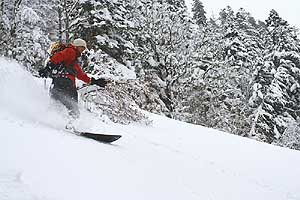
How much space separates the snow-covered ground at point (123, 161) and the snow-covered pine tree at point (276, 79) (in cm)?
2014

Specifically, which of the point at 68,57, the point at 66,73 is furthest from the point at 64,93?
the point at 68,57

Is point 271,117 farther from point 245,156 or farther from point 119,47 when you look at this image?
point 245,156

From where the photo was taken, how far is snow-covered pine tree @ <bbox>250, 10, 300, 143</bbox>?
29933 mm

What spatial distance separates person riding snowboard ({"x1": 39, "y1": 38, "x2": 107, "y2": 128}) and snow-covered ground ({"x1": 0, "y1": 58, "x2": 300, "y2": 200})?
0.97 ft

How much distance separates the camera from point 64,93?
25.3 feet

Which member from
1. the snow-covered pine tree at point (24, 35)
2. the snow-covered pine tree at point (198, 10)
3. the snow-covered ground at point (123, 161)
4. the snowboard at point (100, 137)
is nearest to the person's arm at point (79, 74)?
the snow-covered ground at point (123, 161)

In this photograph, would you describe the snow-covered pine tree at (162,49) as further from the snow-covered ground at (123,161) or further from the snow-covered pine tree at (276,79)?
the snow-covered ground at (123,161)

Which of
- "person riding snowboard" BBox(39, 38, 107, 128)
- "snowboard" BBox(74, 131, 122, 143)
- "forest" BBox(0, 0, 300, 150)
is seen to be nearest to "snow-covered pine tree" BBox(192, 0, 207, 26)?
"forest" BBox(0, 0, 300, 150)

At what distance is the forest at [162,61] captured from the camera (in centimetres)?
1694

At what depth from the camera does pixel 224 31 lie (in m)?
38.4

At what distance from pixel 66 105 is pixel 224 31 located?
32.5 meters

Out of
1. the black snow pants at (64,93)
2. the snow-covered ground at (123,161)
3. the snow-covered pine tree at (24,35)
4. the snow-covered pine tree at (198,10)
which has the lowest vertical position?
the snow-covered ground at (123,161)

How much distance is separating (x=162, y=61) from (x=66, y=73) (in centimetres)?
1565

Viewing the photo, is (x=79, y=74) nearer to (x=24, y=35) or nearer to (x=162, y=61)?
(x=24, y=35)
